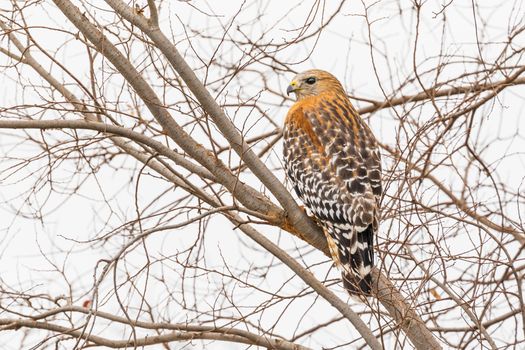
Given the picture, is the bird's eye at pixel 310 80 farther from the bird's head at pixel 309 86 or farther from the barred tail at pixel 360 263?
the barred tail at pixel 360 263

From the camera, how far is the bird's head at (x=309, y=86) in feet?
27.1

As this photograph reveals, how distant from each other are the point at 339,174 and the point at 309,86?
1574mm

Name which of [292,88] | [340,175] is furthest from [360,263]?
[292,88]

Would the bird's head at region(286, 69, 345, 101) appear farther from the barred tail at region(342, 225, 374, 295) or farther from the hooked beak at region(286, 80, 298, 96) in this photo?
the barred tail at region(342, 225, 374, 295)

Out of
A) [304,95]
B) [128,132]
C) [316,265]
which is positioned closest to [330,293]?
[316,265]

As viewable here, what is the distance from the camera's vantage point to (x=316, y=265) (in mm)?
6270

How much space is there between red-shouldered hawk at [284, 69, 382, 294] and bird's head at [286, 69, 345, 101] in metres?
0.13

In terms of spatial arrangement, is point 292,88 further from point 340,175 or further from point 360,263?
point 360,263

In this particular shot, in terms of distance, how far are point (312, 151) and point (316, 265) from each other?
4.10 feet

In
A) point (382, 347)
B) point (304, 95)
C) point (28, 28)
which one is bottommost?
A: point (382, 347)

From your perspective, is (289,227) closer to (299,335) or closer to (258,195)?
(258,195)

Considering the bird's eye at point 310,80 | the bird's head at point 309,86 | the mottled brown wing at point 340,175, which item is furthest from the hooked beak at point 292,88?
the mottled brown wing at point 340,175

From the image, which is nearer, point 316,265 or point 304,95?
point 316,265

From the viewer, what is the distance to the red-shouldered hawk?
6438 millimetres
